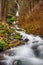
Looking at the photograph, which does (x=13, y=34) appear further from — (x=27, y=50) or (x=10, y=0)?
(x=10, y=0)

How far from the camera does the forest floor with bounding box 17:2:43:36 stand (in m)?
18.0

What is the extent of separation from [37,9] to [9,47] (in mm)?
8316

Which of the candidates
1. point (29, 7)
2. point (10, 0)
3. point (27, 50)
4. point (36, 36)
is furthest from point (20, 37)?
point (10, 0)

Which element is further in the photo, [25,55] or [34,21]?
[34,21]

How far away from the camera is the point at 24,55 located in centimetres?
1216

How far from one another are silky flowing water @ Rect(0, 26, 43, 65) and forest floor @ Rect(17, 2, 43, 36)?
10.3 feet

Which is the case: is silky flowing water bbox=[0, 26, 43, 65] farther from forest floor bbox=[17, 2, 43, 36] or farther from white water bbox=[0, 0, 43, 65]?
forest floor bbox=[17, 2, 43, 36]

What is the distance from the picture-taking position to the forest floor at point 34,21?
18.0 meters

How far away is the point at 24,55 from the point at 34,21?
7.67m

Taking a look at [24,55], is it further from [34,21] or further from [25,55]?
[34,21]

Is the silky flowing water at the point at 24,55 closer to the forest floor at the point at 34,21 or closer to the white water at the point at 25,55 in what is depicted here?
the white water at the point at 25,55

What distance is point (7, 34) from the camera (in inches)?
616

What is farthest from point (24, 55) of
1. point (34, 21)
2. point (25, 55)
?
point (34, 21)

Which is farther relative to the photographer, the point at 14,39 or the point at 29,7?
the point at 29,7
